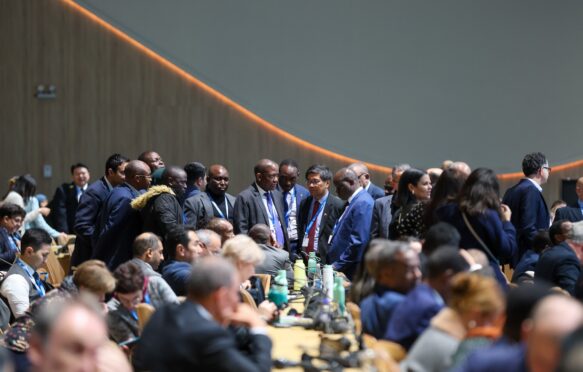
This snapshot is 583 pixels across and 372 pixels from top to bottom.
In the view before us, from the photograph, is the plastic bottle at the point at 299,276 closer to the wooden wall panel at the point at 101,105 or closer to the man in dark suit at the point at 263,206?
the man in dark suit at the point at 263,206

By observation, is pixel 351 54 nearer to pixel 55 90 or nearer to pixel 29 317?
pixel 55 90

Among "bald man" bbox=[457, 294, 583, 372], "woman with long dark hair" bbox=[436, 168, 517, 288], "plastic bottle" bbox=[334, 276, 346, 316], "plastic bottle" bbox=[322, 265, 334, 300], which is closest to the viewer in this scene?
"bald man" bbox=[457, 294, 583, 372]

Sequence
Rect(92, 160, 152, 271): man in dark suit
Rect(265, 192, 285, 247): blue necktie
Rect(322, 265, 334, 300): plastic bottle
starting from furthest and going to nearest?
Rect(265, 192, 285, 247): blue necktie → Rect(92, 160, 152, 271): man in dark suit → Rect(322, 265, 334, 300): plastic bottle

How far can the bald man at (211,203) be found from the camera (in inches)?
316

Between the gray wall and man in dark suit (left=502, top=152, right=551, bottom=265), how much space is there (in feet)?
16.1

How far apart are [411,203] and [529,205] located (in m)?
1.62

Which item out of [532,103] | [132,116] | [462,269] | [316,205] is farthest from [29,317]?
[532,103]

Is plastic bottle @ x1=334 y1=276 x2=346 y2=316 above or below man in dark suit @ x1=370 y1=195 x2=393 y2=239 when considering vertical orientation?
above

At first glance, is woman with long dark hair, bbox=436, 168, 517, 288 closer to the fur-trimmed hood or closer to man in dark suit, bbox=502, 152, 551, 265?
man in dark suit, bbox=502, 152, 551, 265

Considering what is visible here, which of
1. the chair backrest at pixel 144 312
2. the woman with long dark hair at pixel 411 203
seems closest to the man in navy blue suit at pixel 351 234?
the woman with long dark hair at pixel 411 203

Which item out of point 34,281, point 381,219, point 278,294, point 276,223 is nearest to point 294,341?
point 278,294

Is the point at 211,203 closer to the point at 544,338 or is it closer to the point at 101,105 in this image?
the point at 101,105

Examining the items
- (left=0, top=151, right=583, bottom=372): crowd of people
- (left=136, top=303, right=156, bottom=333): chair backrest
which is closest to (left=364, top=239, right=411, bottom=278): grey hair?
(left=0, top=151, right=583, bottom=372): crowd of people

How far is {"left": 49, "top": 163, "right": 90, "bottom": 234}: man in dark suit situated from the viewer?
11398mm
